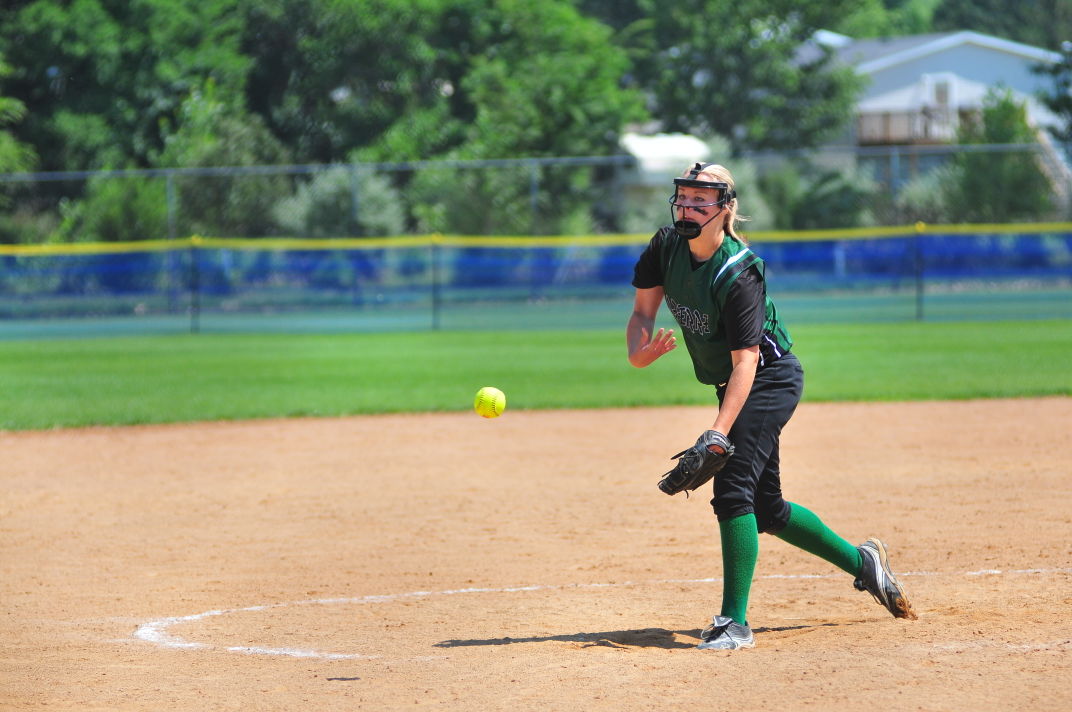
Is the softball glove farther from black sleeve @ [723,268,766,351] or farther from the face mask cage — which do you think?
the face mask cage

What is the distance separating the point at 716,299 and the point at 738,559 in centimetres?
94

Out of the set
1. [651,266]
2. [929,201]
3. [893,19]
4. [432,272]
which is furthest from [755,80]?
[893,19]

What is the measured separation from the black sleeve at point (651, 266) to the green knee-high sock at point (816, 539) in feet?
3.26

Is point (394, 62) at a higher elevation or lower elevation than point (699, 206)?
higher

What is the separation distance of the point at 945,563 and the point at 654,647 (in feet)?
6.76

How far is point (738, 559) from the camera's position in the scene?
4.98 meters

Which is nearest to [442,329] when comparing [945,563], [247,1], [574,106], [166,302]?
[166,302]

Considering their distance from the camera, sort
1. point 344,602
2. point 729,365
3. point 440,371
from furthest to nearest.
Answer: point 440,371 → point 344,602 → point 729,365

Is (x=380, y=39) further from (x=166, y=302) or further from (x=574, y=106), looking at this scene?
(x=166, y=302)

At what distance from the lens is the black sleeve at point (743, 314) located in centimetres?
482

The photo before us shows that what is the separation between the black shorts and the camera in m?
4.96

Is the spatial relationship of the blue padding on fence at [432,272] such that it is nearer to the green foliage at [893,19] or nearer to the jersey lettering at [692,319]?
the jersey lettering at [692,319]

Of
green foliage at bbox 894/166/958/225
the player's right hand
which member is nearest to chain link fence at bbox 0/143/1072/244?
green foliage at bbox 894/166/958/225

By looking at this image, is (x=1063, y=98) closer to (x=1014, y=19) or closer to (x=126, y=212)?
(x=126, y=212)
